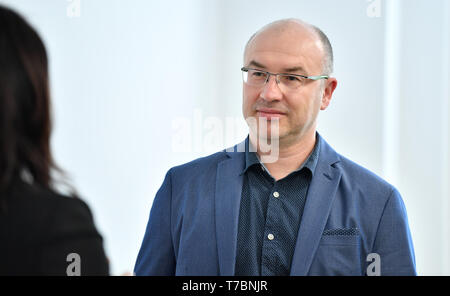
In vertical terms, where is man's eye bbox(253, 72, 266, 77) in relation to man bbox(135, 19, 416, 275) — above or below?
above

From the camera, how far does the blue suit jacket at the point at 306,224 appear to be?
138cm

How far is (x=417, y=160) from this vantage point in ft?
8.74

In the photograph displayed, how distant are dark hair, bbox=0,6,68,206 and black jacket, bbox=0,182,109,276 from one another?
0.03 meters

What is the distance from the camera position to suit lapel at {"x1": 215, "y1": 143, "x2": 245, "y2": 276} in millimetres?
1398

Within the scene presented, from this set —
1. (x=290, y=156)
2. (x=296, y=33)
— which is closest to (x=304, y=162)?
(x=290, y=156)

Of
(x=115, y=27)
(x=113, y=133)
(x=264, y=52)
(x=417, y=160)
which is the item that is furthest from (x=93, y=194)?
(x=417, y=160)

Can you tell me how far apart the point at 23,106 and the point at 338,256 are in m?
0.88

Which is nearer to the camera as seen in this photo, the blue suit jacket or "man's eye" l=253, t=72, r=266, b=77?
the blue suit jacket

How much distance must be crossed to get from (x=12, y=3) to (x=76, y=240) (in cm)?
91

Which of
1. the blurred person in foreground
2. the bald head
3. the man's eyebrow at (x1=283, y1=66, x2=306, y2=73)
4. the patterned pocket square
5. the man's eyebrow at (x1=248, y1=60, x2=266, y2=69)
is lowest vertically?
the patterned pocket square

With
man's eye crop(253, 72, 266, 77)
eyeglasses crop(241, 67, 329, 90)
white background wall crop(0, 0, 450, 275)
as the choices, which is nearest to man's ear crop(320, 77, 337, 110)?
eyeglasses crop(241, 67, 329, 90)

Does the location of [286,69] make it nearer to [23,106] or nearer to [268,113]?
[268,113]

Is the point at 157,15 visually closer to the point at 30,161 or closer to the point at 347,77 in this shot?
the point at 347,77

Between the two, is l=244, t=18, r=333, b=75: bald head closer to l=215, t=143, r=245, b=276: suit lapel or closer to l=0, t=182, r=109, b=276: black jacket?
l=215, t=143, r=245, b=276: suit lapel
